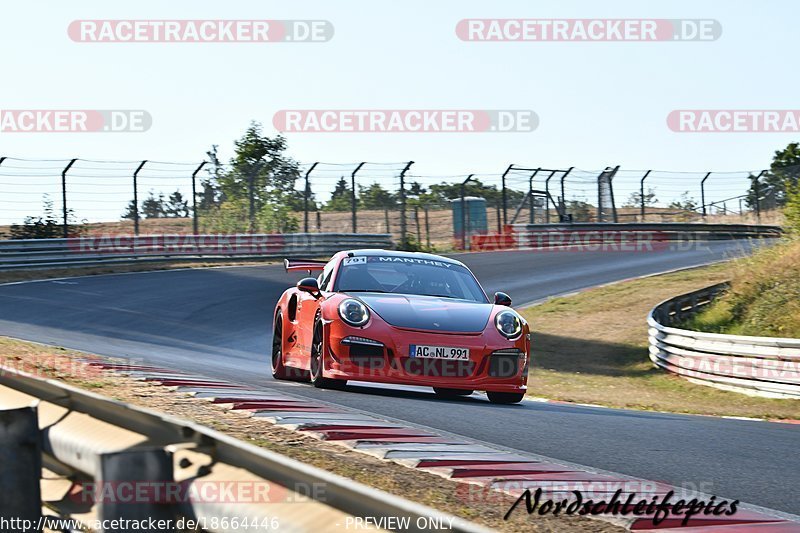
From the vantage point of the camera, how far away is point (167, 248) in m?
26.0

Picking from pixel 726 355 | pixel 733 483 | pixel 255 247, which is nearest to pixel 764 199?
pixel 255 247

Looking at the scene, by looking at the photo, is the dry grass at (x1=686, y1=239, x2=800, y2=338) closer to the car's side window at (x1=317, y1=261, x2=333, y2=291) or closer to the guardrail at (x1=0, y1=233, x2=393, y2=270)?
the car's side window at (x1=317, y1=261, x2=333, y2=291)

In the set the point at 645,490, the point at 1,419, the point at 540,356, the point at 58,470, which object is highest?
the point at 1,419

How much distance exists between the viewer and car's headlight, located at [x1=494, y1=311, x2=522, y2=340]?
869 centimetres

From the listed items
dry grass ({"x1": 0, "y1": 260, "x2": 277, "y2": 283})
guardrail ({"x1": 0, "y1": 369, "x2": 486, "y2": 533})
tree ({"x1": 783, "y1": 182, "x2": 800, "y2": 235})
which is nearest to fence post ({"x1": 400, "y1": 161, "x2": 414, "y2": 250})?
dry grass ({"x1": 0, "y1": 260, "x2": 277, "y2": 283})

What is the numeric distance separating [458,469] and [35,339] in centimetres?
886

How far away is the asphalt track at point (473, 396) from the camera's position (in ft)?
19.8

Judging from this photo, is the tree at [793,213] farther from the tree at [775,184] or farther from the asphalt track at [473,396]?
the tree at [775,184]

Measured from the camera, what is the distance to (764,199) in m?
46.5

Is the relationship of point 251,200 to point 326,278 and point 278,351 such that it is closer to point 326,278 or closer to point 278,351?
point 278,351

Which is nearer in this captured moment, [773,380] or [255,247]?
[773,380]

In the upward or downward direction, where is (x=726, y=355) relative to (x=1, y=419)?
downward

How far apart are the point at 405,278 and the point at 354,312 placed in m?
1.23

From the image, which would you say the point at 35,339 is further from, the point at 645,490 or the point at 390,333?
the point at 645,490
